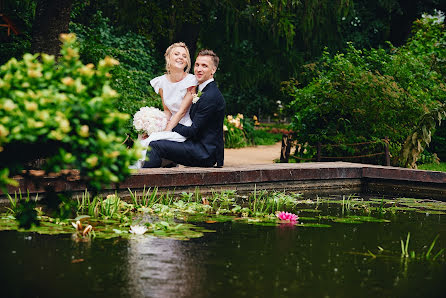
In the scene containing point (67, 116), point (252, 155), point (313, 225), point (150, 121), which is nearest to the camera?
point (67, 116)

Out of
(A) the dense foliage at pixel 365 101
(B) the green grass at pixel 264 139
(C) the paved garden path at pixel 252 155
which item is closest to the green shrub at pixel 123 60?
(C) the paved garden path at pixel 252 155

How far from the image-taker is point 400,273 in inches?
189

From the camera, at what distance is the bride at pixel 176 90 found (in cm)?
899

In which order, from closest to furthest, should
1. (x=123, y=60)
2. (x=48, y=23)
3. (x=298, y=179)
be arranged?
(x=298, y=179), (x=48, y=23), (x=123, y=60)

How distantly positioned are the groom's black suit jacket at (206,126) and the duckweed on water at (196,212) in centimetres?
78

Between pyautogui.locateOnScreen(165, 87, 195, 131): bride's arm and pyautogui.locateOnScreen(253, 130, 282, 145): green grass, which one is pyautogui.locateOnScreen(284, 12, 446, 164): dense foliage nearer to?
pyautogui.locateOnScreen(165, 87, 195, 131): bride's arm

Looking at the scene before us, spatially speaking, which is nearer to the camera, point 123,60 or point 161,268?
point 161,268

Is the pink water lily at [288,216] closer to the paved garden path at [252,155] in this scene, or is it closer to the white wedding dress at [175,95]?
the white wedding dress at [175,95]

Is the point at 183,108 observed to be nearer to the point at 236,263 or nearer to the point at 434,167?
the point at 236,263

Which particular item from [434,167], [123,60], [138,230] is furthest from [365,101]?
[138,230]

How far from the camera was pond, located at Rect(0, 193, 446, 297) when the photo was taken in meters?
4.15

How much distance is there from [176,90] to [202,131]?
0.62m

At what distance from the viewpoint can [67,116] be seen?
3520 mm

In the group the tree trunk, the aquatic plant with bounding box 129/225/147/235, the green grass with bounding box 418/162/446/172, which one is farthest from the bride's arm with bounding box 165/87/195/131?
the green grass with bounding box 418/162/446/172
